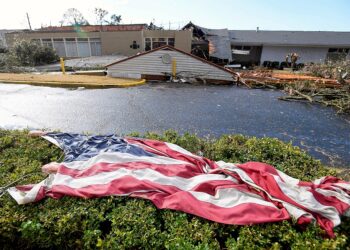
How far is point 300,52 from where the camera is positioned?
21.6 metres

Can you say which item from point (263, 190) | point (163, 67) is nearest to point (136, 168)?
point (263, 190)

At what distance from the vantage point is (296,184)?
2.72 meters

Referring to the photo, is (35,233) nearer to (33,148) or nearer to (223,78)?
(33,148)

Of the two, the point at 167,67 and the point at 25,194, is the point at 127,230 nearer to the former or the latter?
the point at 25,194

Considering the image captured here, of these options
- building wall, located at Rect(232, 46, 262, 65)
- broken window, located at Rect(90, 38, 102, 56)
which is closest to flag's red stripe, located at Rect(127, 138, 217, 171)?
building wall, located at Rect(232, 46, 262, 65)

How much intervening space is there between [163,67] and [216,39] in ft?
33.8

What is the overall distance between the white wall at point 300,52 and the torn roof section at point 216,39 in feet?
14.1

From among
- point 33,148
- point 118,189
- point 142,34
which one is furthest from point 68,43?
point 118,189

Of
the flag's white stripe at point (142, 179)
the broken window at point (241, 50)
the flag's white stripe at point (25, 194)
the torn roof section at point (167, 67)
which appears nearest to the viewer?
the flag's white stripe at point (25, 194)

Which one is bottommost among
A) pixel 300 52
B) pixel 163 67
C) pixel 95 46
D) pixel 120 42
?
pixel 163 67

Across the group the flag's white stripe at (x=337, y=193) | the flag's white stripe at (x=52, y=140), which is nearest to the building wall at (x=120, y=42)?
the flag's white stripe at (x=52, y=140)

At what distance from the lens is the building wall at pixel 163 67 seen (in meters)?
12.5

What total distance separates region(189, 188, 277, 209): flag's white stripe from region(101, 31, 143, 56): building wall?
843 inches

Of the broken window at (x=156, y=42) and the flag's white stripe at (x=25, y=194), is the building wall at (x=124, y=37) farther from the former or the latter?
the flag's white stripe at (x=25, y=194)
